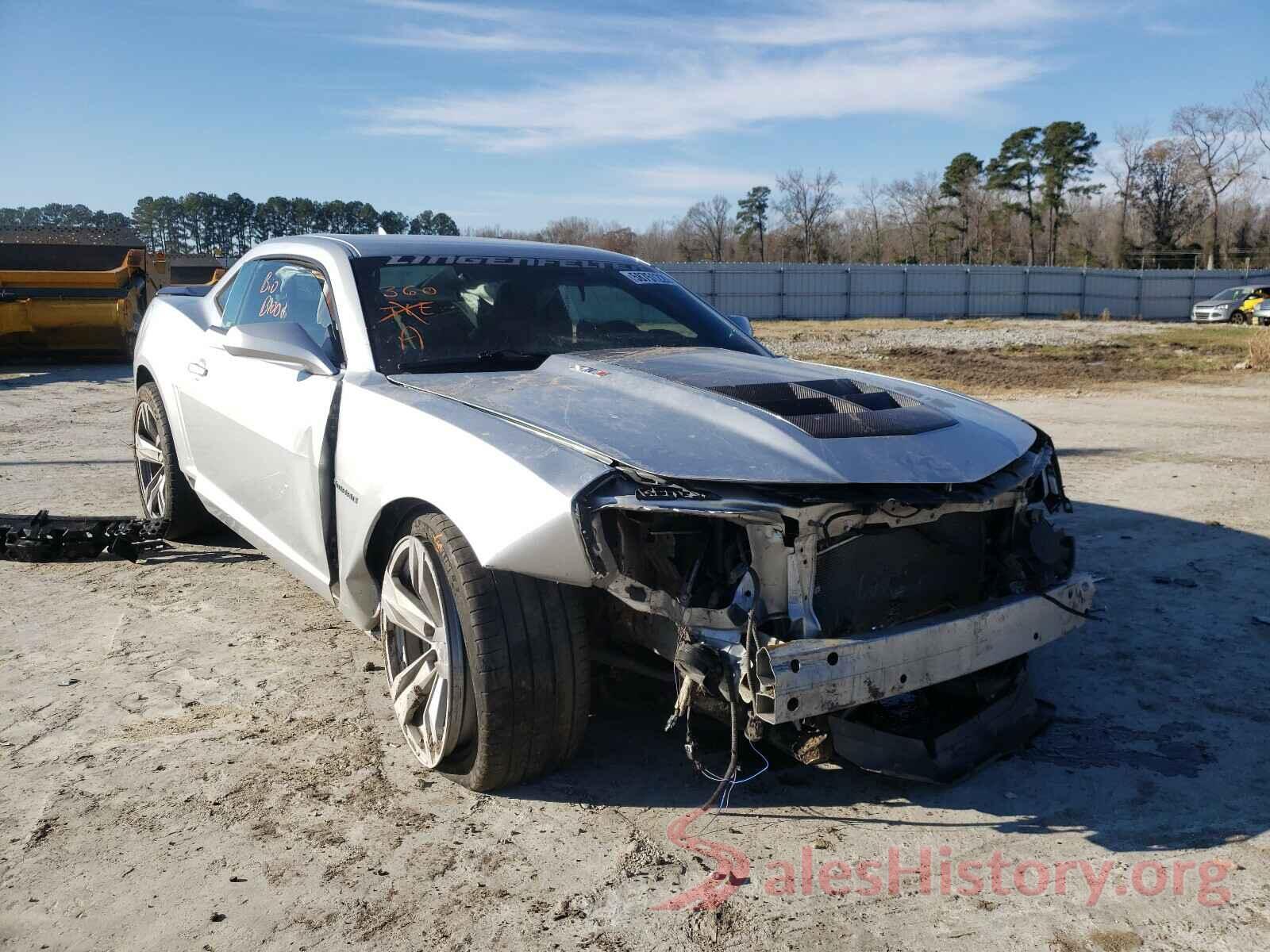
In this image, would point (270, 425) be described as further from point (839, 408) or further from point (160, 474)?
point (839, 408)

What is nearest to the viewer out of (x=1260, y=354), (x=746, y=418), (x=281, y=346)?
(x=746, y=418)

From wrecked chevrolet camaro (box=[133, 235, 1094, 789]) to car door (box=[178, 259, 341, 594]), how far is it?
0.02 m

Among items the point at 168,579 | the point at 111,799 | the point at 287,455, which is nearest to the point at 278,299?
the point at 287,455

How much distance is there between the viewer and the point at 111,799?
2992mm

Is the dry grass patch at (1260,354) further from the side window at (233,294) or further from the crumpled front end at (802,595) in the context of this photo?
the side window at (233,294)

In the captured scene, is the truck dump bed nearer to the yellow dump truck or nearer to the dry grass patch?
the yellow dump truck

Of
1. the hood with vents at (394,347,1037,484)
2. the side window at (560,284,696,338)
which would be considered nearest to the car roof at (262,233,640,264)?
the side window at (560,284,696,338)

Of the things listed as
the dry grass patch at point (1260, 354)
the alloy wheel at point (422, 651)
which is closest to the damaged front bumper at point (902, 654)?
the alloy wheel at point (422, 651)

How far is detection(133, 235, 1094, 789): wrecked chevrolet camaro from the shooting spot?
2652 millimetres

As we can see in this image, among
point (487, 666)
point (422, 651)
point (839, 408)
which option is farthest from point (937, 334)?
point (487, 666)

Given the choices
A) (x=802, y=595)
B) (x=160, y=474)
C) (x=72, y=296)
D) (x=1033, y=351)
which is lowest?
(x=160, y=474)

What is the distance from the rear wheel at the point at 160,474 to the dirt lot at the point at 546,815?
793 mm

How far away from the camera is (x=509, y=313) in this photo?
13.2ft

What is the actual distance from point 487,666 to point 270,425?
1699mm
